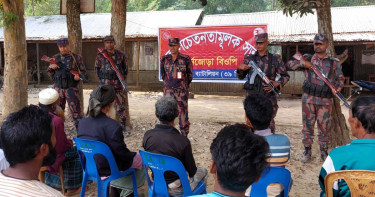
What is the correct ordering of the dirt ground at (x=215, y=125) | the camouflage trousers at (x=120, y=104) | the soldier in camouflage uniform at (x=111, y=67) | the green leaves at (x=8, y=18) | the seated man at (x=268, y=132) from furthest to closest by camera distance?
1. the camouflage trousers at (x=120, y=104)
2. the soldier in camouflage uniform at (x=111, y=67)
3. the green leaves at (x=8, y=18)
4. the dirt ground at (x=215, y=125)
5. the seated man at (x=268, y=132)

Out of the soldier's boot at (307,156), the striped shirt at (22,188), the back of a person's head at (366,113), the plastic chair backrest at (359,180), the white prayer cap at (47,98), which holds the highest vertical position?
the back of a person's head at (366,113)

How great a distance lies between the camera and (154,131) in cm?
258

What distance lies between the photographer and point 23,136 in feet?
4.62

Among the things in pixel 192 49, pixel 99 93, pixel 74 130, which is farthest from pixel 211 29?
pixel 99 93

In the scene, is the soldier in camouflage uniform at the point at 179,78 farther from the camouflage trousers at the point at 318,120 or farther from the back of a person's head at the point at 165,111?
the back of a person's head at the point at 165,111

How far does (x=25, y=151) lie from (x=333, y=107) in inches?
183

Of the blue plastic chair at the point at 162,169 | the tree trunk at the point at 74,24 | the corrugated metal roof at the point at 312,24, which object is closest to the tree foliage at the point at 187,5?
the corrugated metal roof at the point at 312,24

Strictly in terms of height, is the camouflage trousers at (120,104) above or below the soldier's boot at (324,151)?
above

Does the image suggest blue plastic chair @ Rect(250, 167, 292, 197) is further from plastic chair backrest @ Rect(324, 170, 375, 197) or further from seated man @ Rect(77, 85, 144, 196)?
seated man @ Rect(77, 85, 144, 196)

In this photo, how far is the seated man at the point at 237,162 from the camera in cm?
133

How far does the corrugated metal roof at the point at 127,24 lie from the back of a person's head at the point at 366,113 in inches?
452

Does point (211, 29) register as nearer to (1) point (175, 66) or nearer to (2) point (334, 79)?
(1) point (175, 66)

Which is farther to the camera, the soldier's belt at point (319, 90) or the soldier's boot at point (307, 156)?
the soldier's boot at point (307, 156)

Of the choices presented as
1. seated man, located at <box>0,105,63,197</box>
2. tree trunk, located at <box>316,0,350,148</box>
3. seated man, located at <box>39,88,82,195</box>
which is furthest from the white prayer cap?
tree trunk, located at <box>316,0,350,148</box>
